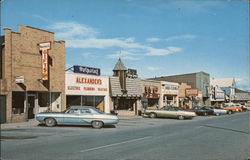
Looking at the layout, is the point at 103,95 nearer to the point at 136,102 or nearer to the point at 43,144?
the point at 136,102

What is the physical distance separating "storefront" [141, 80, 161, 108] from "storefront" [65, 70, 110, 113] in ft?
25.8

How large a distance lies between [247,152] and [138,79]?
2852 centimetres

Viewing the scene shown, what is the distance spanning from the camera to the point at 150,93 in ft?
135

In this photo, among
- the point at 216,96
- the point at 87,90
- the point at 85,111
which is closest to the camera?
the point at 85,111

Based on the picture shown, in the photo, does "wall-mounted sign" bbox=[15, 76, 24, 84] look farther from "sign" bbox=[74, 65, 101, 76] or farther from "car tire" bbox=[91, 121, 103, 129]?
"sign" bbox=[74, 65, 101, 76]

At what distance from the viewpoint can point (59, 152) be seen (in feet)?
33.0

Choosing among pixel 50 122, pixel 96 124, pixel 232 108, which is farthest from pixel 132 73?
pixel 232 108

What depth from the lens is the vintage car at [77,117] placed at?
19.3 metres

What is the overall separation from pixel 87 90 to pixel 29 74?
26.8 ft

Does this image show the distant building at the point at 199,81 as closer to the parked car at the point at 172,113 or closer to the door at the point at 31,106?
the parked car at the point at 172,113

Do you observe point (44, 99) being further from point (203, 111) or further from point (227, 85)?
point (227, 85)

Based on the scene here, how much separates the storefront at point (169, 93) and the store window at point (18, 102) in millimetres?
25505

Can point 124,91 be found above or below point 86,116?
above

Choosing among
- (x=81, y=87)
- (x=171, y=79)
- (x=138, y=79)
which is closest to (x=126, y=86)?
(x=138, y=79)
